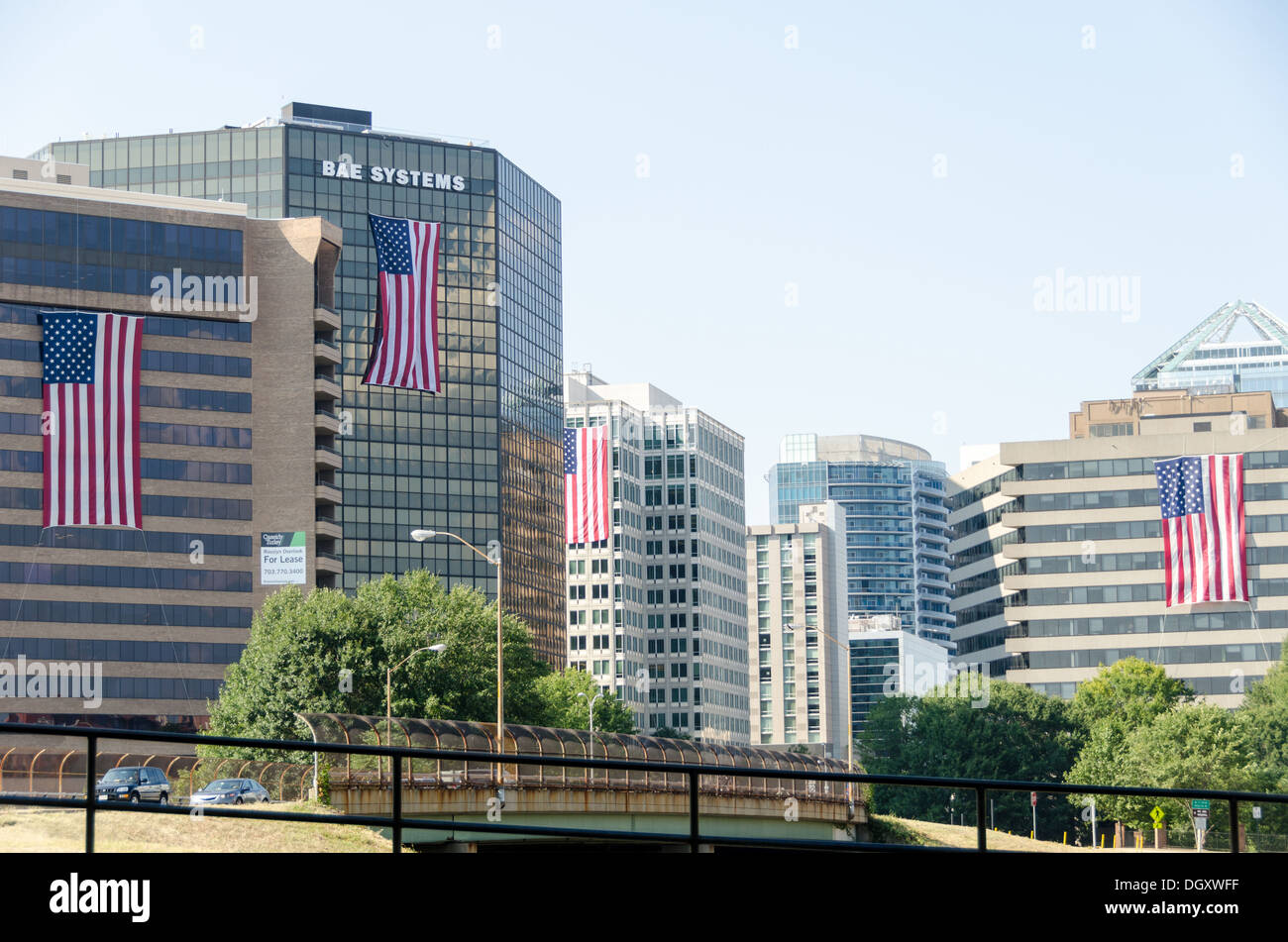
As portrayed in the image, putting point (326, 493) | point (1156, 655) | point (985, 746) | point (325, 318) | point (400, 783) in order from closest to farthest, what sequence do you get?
point (400, 783)
point (985, 746)
point (326, 493)
point (325, 318)
point (1156, 655)

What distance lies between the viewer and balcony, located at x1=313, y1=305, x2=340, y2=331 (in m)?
140

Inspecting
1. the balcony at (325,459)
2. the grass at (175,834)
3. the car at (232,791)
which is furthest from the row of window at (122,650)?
the grass at (175,834)

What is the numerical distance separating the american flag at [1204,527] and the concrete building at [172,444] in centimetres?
6714

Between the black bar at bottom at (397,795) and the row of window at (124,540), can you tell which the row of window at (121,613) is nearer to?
the row of window at (124,540)

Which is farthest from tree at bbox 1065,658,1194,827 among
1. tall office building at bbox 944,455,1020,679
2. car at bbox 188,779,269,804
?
car at bbox 188,779,269,804

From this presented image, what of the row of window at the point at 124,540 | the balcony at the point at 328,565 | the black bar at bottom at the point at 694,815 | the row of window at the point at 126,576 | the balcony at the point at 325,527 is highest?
the balcony at the point at 325,527

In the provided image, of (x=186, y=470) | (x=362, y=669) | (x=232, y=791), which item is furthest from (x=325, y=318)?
(x=232, y=791)

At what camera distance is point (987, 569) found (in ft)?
628

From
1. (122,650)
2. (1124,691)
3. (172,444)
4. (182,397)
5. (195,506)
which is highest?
(182,397)

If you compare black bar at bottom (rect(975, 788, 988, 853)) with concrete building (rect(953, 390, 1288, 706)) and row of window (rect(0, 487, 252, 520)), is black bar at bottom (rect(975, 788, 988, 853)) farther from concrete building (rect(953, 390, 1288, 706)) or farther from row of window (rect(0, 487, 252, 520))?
concrete building (rect(953, 390, 1288, 706))

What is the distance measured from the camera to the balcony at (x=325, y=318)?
5497 inches

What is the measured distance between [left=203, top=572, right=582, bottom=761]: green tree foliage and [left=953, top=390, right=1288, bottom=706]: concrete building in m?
82.2

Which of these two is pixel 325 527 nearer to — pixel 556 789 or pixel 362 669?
pixel 362 669

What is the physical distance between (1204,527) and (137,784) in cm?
9795
